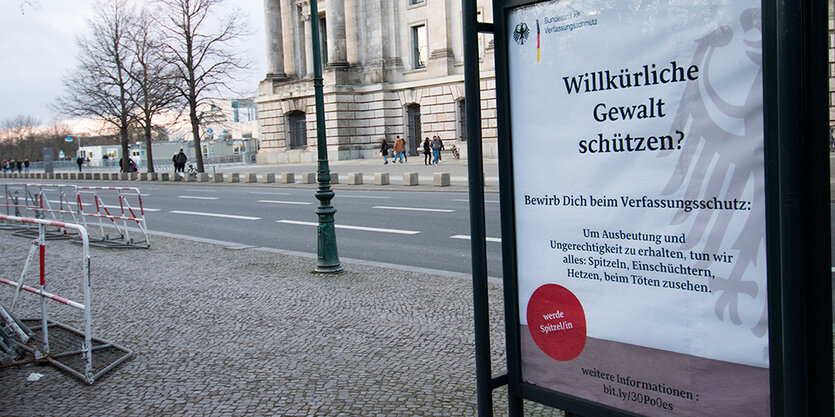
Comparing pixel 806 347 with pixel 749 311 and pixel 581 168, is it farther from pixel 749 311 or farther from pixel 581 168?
pixel 581 168

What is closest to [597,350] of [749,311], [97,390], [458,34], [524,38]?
[749,311]

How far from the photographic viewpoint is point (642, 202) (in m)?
2.61

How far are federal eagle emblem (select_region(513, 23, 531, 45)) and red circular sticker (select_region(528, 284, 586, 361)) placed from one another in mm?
999

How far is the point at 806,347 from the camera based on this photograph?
216 centimetres

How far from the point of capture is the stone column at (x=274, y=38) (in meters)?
55.5

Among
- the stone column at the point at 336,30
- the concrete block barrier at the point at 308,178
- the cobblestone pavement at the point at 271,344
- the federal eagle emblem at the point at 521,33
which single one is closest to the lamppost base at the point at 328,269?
the cobblestone pavement at the point at 271,344

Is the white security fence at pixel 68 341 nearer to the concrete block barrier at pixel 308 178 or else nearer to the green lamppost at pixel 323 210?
the green lamppost at pixel 323 210

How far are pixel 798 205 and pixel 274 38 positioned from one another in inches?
2221

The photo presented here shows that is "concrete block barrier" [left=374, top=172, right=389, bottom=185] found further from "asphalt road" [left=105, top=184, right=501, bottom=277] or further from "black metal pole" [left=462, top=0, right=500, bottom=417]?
"black metal pole" [left=462, top=0, right=500, bottom=417]

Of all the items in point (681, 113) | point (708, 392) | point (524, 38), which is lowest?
point (708, 392)

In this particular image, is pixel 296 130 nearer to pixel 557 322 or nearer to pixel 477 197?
pixel 477 197

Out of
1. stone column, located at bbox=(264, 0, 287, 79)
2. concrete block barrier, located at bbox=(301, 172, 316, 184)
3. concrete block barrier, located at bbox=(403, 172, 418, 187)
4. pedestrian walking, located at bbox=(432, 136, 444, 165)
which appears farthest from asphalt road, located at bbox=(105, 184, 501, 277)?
stone column, located at bbox=(264, 0, 287, 79)

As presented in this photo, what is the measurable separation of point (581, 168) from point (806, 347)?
997 millimetres

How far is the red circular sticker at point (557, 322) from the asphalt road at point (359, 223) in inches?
243
